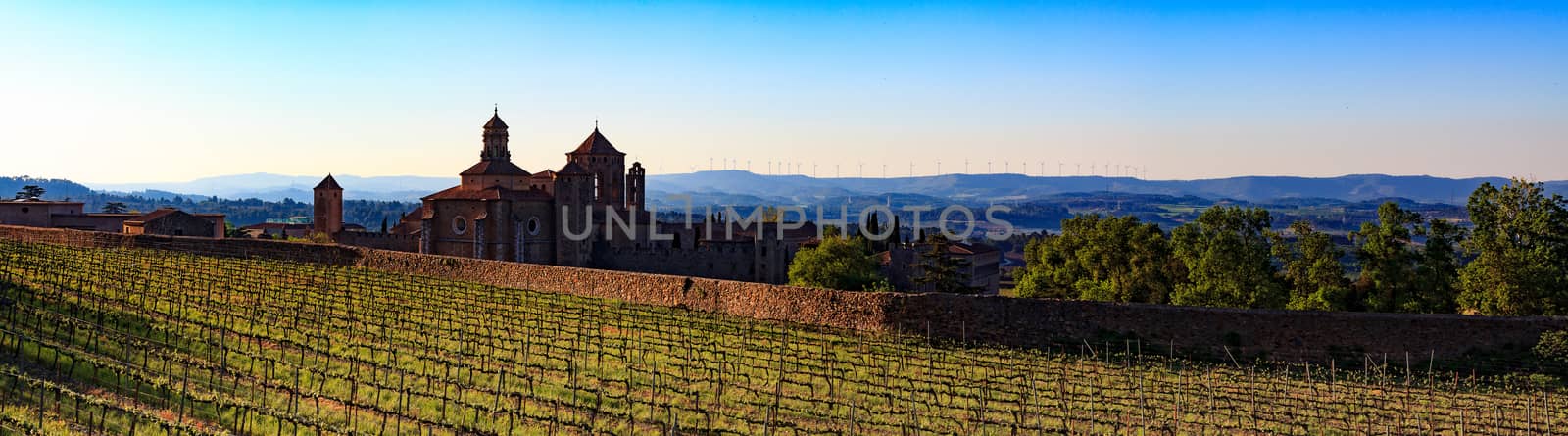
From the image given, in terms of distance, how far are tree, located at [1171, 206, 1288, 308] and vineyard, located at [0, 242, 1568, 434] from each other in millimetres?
13351

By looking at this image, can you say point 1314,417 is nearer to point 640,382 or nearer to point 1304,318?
point 1304,318

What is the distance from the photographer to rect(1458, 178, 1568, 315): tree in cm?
3334

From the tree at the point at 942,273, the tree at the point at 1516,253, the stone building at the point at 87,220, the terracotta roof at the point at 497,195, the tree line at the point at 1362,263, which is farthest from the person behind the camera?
the stone building at the point at 87,220

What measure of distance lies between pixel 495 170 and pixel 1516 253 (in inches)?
2012

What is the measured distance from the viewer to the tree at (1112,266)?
42969mm

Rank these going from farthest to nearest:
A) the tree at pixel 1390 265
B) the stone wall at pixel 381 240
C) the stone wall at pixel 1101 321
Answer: the stone wall at pixel 381 240 → the tree at pixel 1390 265 → the stone wall at pixel 1101 321

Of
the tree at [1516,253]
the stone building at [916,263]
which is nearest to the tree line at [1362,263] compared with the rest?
the tree at [1516,253]

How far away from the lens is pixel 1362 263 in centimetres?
3866

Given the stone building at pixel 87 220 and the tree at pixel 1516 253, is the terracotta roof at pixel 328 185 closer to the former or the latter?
the stone building at pixel 87 220

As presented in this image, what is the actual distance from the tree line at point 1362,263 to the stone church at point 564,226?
1055 inches

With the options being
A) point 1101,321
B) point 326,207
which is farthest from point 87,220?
point 1101,321

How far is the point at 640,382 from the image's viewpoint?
A: 2200cm

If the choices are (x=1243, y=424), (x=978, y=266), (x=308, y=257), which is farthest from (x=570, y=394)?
(x=978, y=266)

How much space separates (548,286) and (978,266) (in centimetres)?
5454
